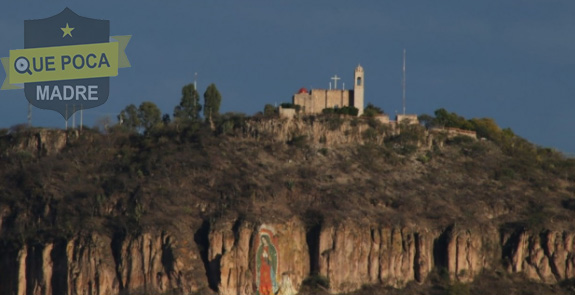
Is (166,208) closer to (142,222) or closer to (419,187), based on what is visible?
(142,222)

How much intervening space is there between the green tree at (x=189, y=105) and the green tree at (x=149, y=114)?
126cm

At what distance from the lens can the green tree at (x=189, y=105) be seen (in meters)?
129

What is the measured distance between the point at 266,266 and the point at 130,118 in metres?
23.9

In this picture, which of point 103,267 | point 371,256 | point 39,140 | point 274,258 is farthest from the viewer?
point 39,140

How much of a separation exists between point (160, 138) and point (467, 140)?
20074mm

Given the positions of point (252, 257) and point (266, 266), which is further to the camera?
point (266, 266)

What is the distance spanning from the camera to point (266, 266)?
11025 centimetres

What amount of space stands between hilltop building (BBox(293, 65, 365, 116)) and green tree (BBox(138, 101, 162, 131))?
29.8ft

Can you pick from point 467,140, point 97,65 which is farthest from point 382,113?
point 97,65

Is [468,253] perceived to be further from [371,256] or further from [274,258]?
[274,258]

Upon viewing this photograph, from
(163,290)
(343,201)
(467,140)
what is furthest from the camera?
(467,140)

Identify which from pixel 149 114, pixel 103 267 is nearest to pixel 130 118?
pixel 149 114

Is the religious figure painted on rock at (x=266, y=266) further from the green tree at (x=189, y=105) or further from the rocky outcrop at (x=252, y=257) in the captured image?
the green tree at (x=189, y=105)

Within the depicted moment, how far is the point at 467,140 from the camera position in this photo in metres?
127
